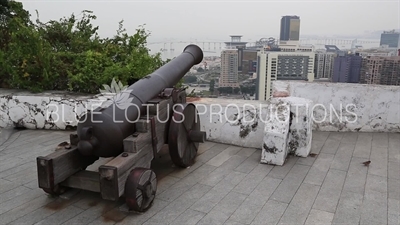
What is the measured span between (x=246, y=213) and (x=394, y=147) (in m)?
3.12

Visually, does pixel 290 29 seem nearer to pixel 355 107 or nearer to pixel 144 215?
pixel 355 107

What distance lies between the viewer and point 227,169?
4.16 meters

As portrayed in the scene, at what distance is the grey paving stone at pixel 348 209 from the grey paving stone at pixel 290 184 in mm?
467

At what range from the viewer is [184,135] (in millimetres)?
4043

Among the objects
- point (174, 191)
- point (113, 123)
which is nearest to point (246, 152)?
point (174, 191)

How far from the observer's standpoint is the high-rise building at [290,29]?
728 inches

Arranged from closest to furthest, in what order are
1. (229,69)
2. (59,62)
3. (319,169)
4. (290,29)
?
1. (319,169)
2. (59,62)
3. (229,69)
4. (290,29)

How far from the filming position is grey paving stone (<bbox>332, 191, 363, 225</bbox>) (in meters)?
2.96

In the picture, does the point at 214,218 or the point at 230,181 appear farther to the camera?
the point at 230,181

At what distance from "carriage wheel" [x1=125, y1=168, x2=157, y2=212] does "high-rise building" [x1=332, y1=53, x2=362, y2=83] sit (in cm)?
515

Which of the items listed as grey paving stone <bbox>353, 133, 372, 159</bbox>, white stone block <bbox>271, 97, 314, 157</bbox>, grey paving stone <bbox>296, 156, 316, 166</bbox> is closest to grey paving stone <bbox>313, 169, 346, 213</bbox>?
grey paving stone <bbox>296, 156, 316, 166</bbox>

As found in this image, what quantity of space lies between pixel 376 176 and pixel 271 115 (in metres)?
1.46

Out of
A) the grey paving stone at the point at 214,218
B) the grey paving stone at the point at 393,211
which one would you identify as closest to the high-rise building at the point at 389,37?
the grey paving stone at the point at 393,211

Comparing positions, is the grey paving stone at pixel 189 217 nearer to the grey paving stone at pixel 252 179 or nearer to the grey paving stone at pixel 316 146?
the grey paving stone at pixel 252 179
